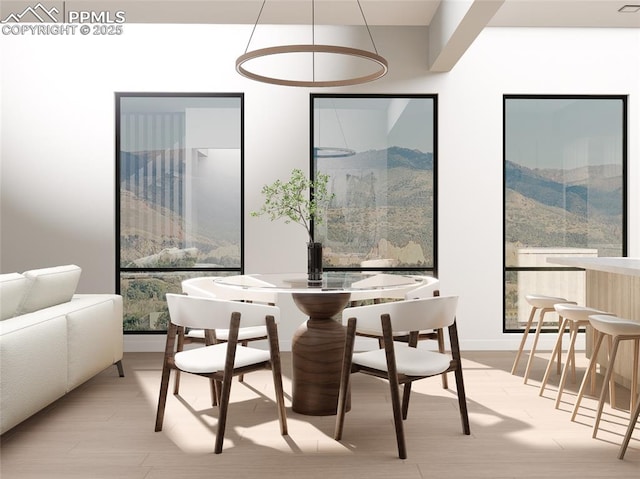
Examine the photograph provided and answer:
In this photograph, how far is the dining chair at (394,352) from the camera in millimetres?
2795

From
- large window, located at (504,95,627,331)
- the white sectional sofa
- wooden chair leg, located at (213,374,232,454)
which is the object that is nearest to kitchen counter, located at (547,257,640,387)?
large window, located at (504,95,627,331)

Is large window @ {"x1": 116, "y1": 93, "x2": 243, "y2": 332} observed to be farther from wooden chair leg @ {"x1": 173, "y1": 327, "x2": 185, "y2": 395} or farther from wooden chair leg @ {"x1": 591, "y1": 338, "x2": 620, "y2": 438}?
wooden chair leg @ {"x1": 591, "y1": 338, "x2": 620, "y2": 438}

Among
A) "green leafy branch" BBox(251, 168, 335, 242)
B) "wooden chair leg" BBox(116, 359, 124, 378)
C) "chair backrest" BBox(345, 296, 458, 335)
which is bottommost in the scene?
"wooden chair leg" BBox(116, 359, 124, 378)

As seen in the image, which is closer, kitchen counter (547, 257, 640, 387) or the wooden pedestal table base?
the wooden pedestal table base

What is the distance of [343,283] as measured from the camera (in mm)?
3465

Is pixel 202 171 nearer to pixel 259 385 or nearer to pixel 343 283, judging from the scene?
pixel 259 385

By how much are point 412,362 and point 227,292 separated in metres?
1.17

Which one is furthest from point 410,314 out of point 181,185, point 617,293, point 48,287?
point 181,185

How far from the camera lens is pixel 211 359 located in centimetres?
305

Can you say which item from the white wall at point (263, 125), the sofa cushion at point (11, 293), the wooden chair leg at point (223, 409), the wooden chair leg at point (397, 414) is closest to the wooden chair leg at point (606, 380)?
the wooden chair leg at point (397, 414)

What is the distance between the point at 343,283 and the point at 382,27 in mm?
3247

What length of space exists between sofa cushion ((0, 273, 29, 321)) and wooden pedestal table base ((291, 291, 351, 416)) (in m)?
1.66

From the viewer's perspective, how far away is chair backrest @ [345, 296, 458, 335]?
9.35 feet

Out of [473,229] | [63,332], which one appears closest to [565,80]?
[473,229]
